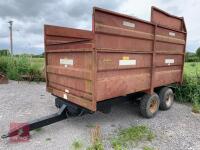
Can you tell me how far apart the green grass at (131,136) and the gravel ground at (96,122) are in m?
0.13

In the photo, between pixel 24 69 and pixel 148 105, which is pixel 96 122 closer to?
pixel 148 105

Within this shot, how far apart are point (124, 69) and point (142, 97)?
1.17 m

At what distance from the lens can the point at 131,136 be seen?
3.57m

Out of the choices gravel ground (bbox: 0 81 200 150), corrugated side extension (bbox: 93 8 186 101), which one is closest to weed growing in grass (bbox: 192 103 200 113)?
gravel ground (bbox: 0 81 200 150)

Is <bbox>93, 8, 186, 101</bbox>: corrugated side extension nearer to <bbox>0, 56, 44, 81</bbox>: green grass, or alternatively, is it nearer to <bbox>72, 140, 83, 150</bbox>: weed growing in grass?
<bbox>72, 140, 83, 150</bbox>: weed growing in grass

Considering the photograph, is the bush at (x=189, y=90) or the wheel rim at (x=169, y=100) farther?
the bush at (x=189, y=90)

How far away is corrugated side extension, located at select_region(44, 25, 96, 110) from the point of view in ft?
10.7

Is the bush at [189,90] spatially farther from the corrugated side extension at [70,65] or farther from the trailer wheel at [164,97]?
the corrugated side extension at [70,65]

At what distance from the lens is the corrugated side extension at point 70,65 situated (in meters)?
3.26

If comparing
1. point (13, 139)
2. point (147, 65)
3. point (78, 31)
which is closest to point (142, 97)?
point (147, 65)

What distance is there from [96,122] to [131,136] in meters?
1.02

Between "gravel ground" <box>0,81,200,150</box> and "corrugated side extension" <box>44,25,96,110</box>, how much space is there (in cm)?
68

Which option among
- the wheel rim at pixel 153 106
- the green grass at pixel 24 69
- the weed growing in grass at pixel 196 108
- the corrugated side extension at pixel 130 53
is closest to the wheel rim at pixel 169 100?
the corrugated side extension at pixel 130 53

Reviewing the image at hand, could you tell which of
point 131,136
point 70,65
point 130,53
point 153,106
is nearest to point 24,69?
point 70,65
